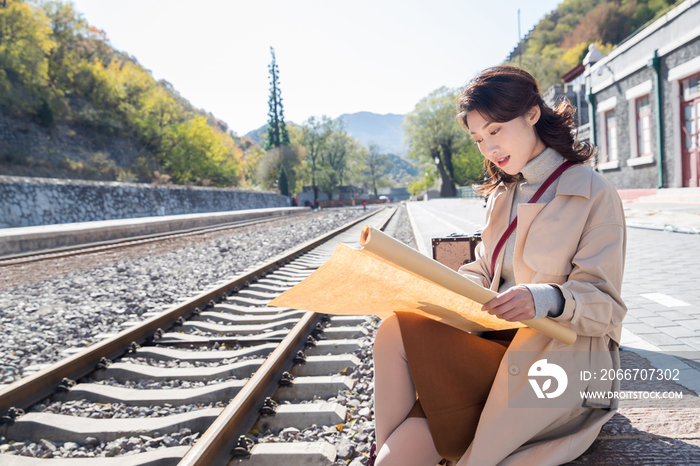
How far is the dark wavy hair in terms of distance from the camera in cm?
156

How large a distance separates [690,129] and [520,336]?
14.6 meters

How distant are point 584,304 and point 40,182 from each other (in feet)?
70.9

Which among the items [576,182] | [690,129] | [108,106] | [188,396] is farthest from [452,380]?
[108,106]

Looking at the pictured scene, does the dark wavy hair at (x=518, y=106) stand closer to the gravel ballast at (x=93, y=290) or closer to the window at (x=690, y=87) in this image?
the gravel ballast at (x=93, y=290)

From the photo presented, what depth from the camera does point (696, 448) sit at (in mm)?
1680

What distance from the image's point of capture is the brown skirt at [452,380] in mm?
1403

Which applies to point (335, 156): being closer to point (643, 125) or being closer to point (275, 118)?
point (275, 118)

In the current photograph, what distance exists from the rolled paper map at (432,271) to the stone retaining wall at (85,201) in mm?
19750

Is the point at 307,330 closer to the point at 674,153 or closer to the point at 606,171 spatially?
the point at 674,153

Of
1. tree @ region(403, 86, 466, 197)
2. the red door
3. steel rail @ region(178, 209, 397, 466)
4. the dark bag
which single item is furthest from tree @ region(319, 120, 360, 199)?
steel rail @ region(178, 209, 397, 466)

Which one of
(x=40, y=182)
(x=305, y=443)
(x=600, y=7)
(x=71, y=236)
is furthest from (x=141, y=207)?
(x=600, y=7)

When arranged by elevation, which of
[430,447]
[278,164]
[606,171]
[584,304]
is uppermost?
[278,164]

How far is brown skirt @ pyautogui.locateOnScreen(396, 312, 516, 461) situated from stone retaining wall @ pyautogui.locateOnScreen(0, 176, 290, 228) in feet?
64.3

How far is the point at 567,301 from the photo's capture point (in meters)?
1.29
